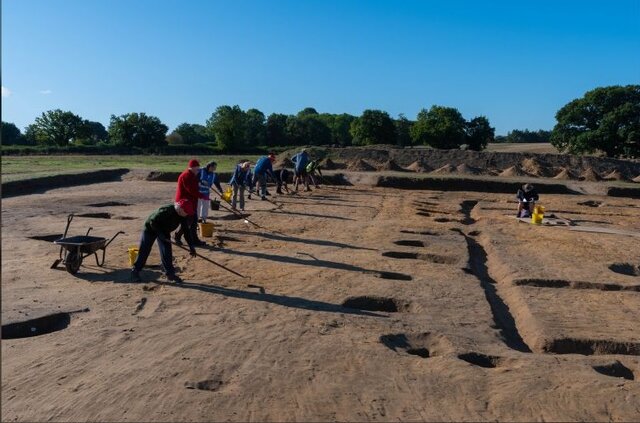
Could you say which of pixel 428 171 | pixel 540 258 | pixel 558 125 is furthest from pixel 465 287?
pixel 558 125

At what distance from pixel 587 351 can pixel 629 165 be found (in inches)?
1463

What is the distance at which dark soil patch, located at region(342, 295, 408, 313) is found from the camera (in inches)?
305

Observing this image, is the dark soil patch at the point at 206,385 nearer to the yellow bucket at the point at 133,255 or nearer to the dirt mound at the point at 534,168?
the yellow bucket at the point at 133,255

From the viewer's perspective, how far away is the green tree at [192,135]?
8144 cm

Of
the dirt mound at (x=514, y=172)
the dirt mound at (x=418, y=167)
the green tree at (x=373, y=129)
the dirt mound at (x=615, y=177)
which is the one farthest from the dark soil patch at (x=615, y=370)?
the green tree at (x=373, y=129)

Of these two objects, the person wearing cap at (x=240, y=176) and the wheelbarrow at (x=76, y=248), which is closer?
the wheelbarrow at (x=76, y=248)

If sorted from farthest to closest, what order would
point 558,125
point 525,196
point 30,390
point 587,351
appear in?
point 558,125 < point 525,196 < point 587,351 < point 30,390

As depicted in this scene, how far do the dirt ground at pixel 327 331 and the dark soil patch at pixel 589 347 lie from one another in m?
0.01

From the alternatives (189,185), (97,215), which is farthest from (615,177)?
(189,185)

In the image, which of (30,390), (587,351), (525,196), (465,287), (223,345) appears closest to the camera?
(30,390)

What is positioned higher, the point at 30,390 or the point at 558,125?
the point at 558,125

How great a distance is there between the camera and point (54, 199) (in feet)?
56.3

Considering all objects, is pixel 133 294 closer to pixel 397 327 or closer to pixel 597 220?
pixel 397 327

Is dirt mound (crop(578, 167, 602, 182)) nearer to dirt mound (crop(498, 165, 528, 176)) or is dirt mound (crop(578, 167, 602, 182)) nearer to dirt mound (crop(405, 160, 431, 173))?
dirt mound (crop(498, 165, 528, 176))
